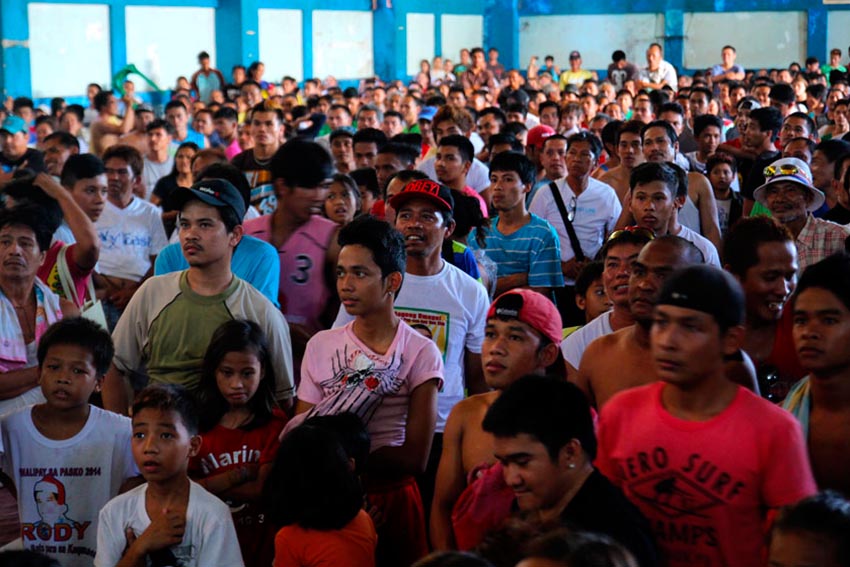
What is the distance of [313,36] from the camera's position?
28.2 meters

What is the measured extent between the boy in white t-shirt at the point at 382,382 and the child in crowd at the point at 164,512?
1.41ft

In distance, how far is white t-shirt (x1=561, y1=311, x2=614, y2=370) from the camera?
14.2ft

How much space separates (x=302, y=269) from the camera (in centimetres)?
538

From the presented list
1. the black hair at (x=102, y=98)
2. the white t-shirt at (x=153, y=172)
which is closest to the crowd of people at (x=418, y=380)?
the white t-shirt at (x=153, y=172)

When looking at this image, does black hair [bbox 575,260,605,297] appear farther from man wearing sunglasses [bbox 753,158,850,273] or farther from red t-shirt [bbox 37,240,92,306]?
red t-shirt [bbox 37,240,92,306]

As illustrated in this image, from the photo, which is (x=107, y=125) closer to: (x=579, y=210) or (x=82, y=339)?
(x=579, y=210)

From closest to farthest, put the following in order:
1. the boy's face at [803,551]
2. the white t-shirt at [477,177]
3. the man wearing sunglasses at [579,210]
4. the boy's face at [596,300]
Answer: the boy's face at [803,551], the boy's face at [596,300], the man wearing sunglasses at [579,210], the white t-shirt at [477,177]

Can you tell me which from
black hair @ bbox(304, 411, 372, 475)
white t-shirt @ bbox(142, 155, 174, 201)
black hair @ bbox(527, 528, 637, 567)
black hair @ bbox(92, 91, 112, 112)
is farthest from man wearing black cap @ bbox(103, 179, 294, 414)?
black hair @ bbox(92, 91, 112, 112)

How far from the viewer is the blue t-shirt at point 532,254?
A: 6344 millimetres

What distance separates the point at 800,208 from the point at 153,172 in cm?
619

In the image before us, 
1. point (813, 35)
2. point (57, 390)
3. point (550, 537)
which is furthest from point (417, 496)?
point (813, 35)

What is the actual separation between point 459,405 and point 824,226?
299 centimetres

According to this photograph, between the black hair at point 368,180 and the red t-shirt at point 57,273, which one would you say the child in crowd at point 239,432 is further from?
the black hair at point 368,180

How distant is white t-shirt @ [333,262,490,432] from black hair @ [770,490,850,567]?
2.16m
